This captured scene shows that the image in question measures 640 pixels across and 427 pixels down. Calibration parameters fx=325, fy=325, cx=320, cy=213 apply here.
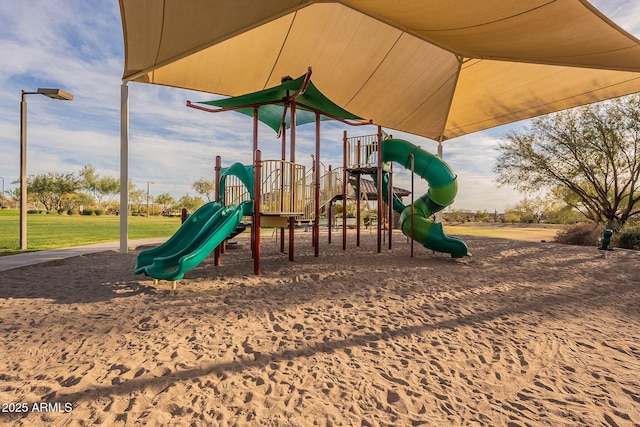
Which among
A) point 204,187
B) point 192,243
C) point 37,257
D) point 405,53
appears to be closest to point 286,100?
point 192,243

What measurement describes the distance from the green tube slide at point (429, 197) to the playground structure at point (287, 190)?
3cm

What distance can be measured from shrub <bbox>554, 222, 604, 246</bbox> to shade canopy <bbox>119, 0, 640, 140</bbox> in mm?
5767

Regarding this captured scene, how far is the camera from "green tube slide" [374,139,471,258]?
8586 mm

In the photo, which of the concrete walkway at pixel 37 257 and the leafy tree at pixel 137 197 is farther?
the leafy tree at pixel 137 197

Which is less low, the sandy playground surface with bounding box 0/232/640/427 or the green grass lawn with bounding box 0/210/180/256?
the green grass lawn with bounding box 0/210/180/256

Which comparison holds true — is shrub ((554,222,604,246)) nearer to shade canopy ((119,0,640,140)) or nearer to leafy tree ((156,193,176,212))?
shade canopy ((119,0,640,140))

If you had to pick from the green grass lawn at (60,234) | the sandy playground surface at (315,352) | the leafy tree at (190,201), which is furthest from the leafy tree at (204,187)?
the sandy playground surface at (315,352)

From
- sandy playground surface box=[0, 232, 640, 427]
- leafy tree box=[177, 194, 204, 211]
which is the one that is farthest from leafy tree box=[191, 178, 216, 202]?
sandy playground surface box=[0, 232, 640, 427]

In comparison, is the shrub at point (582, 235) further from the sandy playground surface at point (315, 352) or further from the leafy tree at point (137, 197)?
the leafy tree at point (137, 197)

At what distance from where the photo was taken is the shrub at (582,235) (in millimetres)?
13008

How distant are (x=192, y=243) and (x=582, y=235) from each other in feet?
49.8

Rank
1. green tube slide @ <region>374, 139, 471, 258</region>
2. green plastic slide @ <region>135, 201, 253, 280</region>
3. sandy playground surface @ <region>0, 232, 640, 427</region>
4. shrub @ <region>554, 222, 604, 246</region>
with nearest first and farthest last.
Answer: sandy playground surface @ <region>0, 232, 640, 427</region> → green plastic slide @ <region>135, 201, 253, 280</region> → green tube slide @ <region>374, 139, 471, 258</region> → shrub @ <region>554, 222, 604, 246</region>

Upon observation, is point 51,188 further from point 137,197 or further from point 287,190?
point 287,190

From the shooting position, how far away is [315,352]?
299 centimetres
